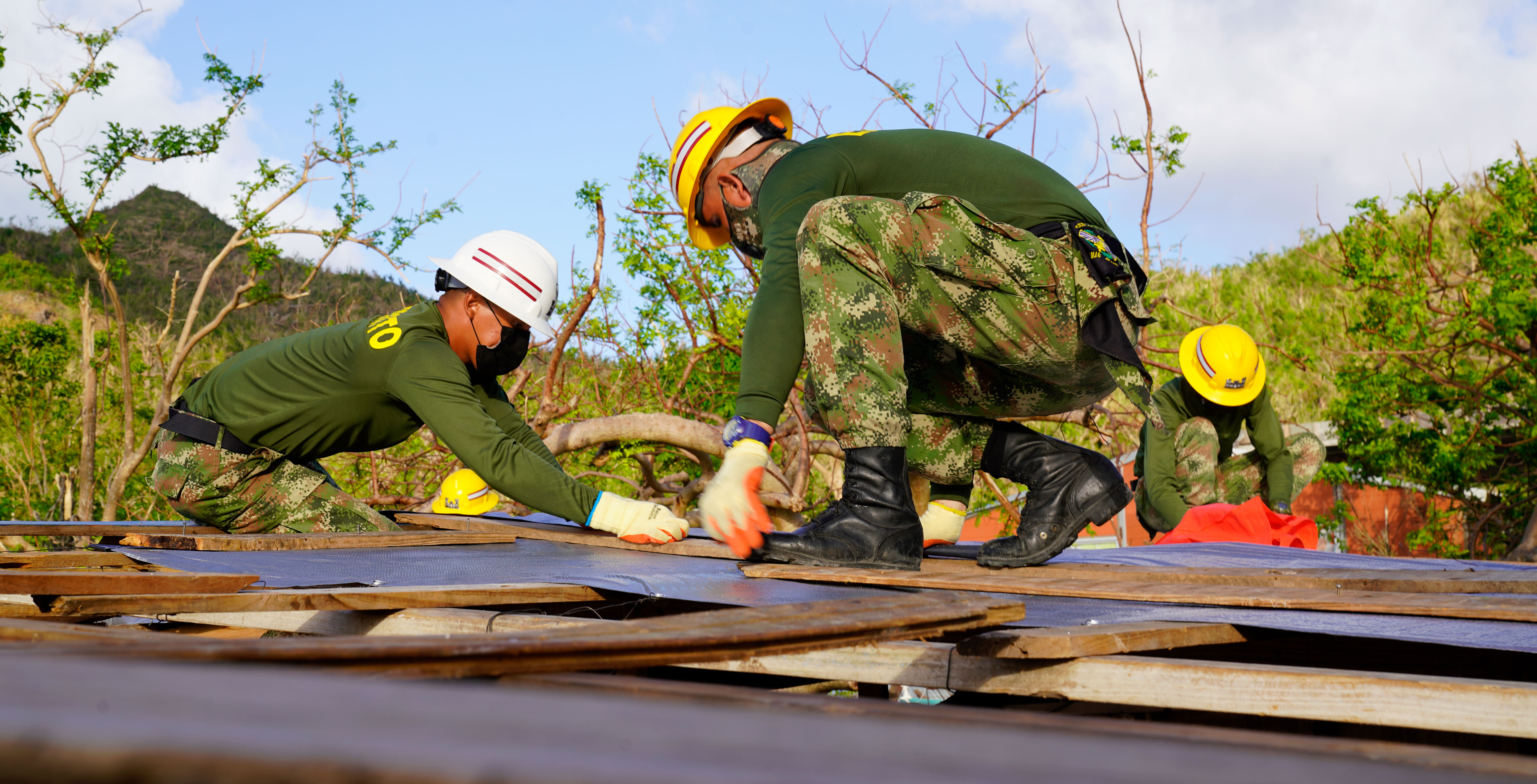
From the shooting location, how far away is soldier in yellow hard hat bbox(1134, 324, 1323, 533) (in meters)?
5.64

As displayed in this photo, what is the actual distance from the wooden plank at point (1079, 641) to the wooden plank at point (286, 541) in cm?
207

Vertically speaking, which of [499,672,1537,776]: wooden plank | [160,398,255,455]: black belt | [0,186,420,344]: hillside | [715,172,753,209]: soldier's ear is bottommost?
[499,672,1537,776]: wooden plank

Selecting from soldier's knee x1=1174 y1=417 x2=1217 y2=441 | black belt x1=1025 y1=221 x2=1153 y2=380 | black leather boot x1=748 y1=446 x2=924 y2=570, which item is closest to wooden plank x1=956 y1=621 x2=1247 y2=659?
black leather boot x1=748 y1=446 x2=924 y2=570

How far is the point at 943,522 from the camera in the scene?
10.1ft

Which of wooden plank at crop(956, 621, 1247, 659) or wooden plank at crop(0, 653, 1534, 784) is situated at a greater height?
wooden plank at crop(0, 653, 1534, 784)

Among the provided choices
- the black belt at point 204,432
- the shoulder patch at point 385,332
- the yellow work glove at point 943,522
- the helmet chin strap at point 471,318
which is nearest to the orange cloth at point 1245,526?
the yellow work glove at point 943,522

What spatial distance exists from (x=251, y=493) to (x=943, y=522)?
2537mm

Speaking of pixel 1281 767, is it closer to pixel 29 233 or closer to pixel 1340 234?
pixel 1340 234

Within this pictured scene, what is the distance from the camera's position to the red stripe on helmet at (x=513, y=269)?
357cm

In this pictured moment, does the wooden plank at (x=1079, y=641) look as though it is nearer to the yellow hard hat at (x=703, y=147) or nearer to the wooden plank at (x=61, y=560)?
the yellow hard hat at (x=703, y=147)

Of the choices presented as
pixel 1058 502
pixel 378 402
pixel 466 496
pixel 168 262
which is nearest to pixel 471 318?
pixel 378 402

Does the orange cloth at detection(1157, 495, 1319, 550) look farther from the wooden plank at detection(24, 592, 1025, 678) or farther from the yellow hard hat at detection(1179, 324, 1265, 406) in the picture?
the wooden plank at detection(24, 592, 1025, 678)

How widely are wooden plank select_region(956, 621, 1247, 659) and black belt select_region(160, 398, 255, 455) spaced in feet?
10.1

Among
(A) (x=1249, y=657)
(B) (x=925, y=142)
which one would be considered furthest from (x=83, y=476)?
(A) (x=1249, y=657)
